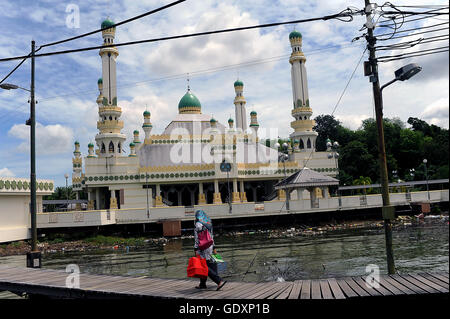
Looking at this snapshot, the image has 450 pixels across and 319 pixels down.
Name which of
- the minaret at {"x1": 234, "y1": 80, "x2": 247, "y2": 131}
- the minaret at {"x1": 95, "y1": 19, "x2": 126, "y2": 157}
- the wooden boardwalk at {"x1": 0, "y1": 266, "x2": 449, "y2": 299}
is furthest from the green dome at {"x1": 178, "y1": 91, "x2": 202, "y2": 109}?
the wooden boardwalk at {"x1": 0, "y1": 266, "x2": 449, "y2": 299}

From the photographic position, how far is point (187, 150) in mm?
39156

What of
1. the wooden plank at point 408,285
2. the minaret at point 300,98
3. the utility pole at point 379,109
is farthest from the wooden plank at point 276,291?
the minaret at point 300,98

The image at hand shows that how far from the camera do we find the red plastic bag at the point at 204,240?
773 centimetres

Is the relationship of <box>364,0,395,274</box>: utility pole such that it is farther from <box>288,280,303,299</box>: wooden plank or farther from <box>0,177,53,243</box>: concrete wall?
<box>0,177,53,243</box>: concrete wall

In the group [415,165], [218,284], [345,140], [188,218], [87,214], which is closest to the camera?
[218,284]

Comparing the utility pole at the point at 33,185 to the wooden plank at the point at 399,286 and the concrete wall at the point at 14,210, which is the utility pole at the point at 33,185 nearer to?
the wooden plank at the point at 399,286

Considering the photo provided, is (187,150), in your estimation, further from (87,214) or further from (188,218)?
(87,214)

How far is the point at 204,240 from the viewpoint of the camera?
25.4ft

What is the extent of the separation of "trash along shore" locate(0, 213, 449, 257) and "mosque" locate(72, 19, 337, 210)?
4507mm

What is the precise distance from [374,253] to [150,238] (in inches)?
615

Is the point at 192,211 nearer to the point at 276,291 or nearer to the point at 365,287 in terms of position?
the point at 276,291

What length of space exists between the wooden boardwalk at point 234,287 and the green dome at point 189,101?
3795cm
